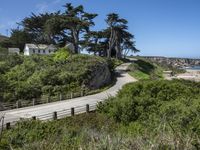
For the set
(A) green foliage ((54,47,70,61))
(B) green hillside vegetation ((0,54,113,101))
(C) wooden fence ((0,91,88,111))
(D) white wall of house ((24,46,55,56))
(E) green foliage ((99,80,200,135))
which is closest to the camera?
(E) green foliage ((99,80,200,135))

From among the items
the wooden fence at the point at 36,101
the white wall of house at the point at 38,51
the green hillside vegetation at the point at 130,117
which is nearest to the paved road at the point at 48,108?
the wooden fence at the point at 36,101

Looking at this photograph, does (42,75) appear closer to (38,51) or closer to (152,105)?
(152,105)

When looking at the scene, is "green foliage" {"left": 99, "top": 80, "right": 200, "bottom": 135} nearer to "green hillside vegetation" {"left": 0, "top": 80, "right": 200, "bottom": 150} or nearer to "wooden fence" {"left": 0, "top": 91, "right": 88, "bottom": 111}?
"green hillside vegetation" {"left": 0, "top": 80, "right": 200, "bottom": 150}

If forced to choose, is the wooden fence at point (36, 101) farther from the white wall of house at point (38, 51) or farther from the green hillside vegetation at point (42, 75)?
the white wall of house at point (38, 51)

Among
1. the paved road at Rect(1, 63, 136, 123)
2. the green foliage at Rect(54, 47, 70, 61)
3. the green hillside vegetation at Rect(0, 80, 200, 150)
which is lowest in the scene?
the paved road at Rect(1, 63, 136, 123)

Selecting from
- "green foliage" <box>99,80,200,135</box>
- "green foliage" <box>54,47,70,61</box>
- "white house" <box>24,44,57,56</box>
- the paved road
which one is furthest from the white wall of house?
"green foliage" <box>99,80,200,135</box>

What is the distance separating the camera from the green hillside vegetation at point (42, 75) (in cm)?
3181

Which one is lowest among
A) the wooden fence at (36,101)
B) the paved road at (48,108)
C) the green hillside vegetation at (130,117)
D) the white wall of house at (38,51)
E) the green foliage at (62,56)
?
the paved road at (48,108)

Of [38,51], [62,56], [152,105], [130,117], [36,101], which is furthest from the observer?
[38,51]

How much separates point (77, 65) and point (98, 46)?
2759 centimetres

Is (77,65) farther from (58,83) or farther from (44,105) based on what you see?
(44,105)

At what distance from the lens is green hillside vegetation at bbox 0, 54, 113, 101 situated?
31.8 m

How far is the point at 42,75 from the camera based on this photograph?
35.8 m

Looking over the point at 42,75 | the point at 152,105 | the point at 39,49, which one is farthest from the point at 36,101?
the point at 39,49
